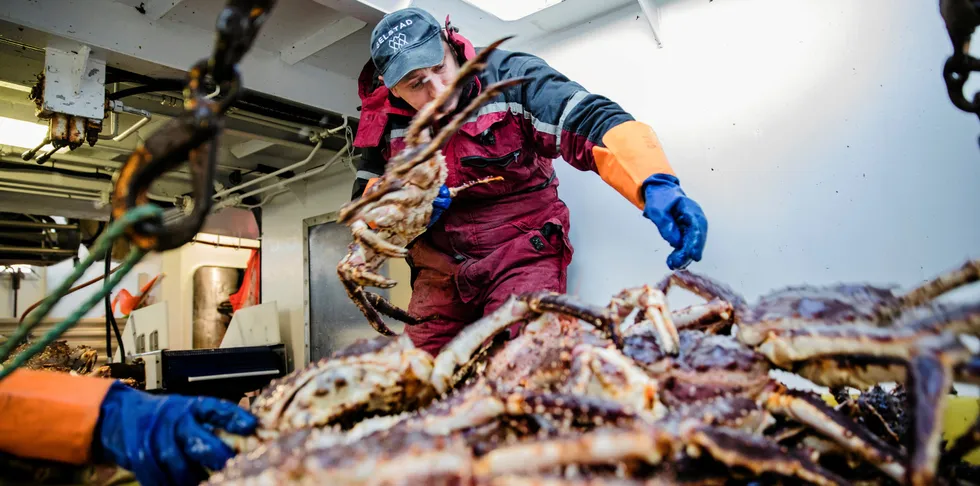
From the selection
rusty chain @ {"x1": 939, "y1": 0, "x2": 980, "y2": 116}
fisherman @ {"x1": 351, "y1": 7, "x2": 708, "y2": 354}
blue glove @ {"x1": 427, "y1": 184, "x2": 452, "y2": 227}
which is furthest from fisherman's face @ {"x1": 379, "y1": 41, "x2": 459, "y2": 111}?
rusty chain @ {"x1": 939, "y1": 0, "x2": 980, "y2": 116}

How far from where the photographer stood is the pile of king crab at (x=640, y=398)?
668 mm

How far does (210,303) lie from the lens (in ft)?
21.7

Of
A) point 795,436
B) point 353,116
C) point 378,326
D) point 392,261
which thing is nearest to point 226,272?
point 392,261

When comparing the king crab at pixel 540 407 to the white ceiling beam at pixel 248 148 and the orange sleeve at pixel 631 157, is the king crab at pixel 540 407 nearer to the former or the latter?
the orange sleeve at pixel 631 157

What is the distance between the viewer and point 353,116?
140 inches

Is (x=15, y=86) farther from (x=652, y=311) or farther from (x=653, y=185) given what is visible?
(x=652, y=311)

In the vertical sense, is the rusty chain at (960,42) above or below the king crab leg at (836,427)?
above

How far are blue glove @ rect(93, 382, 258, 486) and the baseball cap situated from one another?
135cm

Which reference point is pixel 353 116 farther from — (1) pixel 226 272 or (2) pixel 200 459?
(1) pixel 226 272

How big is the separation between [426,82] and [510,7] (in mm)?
889

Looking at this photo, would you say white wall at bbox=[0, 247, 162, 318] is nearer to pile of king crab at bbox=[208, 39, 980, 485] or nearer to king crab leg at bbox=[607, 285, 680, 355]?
pile of king crab at bbox=[208, 39, 980, 485]

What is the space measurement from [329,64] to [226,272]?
14.1ft

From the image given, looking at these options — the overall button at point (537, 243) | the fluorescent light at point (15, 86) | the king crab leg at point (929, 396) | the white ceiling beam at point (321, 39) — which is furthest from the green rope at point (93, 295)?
the fluorescent light at point (15, 86)

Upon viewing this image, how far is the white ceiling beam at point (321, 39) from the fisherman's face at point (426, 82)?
84 centimetres
